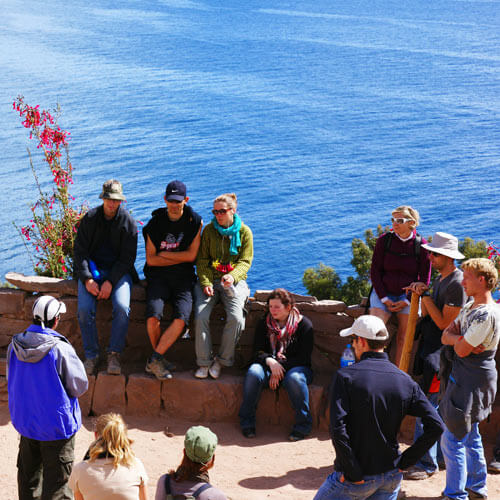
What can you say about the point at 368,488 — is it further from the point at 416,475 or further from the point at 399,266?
the point at 399,266

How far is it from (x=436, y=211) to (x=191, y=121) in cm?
1366

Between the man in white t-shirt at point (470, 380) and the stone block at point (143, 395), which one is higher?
the man in white t-shirt at point (470, 380)

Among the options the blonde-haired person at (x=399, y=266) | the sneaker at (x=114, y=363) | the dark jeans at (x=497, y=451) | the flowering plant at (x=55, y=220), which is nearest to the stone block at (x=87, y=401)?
the sneaker at (x=114, y=363)

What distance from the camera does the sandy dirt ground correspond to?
586 centimetres

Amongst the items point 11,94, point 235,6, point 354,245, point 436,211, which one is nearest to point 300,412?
point 354,245

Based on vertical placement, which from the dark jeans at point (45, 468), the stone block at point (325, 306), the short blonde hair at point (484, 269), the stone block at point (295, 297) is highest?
the short blonde hair at point (484, 269)

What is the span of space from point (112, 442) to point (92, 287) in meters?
3.00

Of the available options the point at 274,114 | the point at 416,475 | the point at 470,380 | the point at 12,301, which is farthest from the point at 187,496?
the point at 274,114

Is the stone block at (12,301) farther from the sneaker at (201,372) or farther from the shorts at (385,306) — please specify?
the shorts at (385,306)

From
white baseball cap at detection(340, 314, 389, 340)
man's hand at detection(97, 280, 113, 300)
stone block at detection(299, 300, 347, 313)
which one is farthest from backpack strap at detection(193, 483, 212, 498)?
stone block at detection(299, 300, 347, 313)

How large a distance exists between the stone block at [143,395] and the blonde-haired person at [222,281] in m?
0.47

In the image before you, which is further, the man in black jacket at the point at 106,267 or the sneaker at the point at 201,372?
the sneaker at the point at 201,372

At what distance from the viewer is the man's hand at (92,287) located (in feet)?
22.1

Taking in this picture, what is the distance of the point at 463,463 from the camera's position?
5.30 metres
